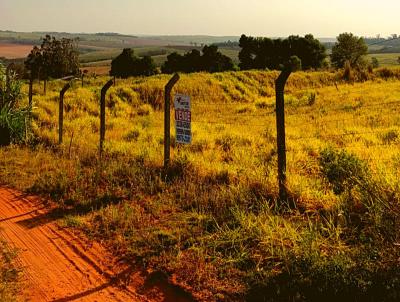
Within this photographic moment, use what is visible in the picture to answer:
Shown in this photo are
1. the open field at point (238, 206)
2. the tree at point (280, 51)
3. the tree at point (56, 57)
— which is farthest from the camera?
the tree at point (280, 51)

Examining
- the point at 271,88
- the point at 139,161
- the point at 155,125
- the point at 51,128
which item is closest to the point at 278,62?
the point at 271,88

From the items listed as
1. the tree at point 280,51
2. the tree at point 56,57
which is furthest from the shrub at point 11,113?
the tree at point 280,51

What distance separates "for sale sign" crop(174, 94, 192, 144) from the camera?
816 centimetres

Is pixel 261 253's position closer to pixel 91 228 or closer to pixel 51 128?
pixel 91 228

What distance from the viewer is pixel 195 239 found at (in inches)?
222

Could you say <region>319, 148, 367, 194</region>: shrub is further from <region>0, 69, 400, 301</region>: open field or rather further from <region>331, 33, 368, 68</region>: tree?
<region>331, 33, 368, 68</region>: tree

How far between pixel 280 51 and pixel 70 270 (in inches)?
1935

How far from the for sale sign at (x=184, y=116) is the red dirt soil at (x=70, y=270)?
270 cm

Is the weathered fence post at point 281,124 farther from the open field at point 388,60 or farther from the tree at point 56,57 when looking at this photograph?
the open field at point 388,60

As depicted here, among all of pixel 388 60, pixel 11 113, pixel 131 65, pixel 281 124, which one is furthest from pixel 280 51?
pixel 388 60

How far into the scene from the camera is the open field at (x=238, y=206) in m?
4.63

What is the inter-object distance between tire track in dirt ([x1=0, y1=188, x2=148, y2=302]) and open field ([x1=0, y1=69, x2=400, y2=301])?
0.30 metres

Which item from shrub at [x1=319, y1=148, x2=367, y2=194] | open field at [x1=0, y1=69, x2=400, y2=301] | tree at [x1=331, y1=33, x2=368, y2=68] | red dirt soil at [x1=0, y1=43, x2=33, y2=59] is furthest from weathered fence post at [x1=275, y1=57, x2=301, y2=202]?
red dirt soil at [x1=0, y1=43, x2=33, y2=59]

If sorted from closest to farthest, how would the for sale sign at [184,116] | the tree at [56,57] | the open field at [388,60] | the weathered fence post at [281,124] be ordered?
the weathered fence post at [281,124], the for sale sign at [184,116], the tree at [56,57], the open field at [388,60]
